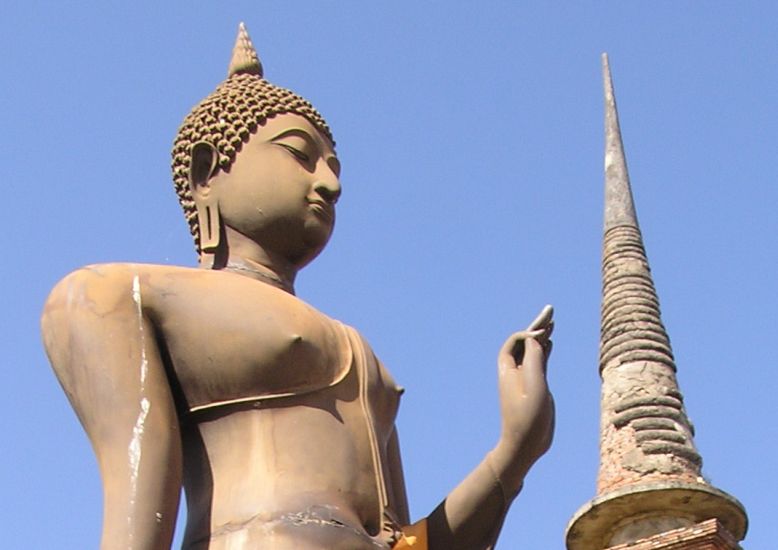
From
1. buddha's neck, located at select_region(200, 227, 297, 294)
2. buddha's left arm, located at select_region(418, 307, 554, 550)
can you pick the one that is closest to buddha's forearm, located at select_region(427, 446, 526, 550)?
buddha's left arm, located at select_region(418, 307, 554, 550)

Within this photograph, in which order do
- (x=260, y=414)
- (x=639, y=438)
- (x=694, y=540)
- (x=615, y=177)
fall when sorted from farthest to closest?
1. (x=615, y=177)
2. (x=639, y=438)
3. (x=694, y=540)
4. (x=260, y=414)

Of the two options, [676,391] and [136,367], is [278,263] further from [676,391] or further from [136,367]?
A: [676,391]

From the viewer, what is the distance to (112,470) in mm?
3533

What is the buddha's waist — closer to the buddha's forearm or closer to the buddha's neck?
the buddha's forearm

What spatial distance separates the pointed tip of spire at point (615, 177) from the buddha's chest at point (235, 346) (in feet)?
65.7

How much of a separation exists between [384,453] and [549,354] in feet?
1.63

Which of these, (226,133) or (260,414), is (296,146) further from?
(260,414)

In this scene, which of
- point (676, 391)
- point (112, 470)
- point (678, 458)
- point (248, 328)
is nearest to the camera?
point (112, 470)

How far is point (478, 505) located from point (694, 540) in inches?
472

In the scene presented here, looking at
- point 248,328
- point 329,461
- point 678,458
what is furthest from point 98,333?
point 678,458

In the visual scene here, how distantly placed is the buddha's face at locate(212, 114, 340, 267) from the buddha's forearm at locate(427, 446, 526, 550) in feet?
2.44

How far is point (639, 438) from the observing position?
18453mm

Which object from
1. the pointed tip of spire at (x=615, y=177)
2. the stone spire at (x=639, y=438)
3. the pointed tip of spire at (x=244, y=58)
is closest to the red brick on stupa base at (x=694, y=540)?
the stone spire at (x=639, y=438)

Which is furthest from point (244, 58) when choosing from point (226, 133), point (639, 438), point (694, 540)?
point (639, 438)
